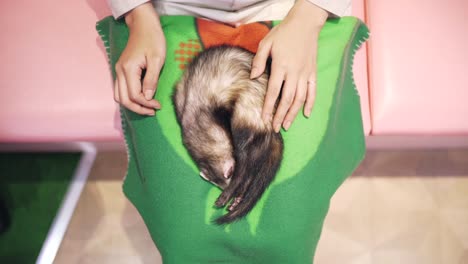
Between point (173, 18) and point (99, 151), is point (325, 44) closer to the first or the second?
point (173, 18)

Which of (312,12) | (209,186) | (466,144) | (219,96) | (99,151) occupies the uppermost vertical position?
(312,12)

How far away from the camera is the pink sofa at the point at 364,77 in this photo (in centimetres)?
83

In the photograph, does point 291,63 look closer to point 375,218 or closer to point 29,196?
point 375,218

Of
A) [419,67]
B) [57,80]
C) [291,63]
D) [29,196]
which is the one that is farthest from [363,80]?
[29,196]

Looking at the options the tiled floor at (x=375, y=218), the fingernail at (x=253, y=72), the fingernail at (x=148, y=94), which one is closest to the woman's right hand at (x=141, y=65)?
the fingernail at (x=148, y=94)

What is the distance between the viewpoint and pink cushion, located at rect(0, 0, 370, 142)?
0.85m

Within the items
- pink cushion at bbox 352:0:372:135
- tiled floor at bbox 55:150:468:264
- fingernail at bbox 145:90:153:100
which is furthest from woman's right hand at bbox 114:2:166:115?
tiled floor at bbox 55:150:468:264

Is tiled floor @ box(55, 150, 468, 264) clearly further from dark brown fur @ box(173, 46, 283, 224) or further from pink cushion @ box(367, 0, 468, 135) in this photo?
dark brown fur @ box(173, 46, 283, 224)

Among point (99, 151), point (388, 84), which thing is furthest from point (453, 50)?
point (99, 151)

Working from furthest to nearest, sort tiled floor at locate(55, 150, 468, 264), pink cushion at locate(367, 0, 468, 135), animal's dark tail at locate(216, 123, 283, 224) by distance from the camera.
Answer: tiled floor at locate(55, 150, 468, 264) < pink cushion at locate(367, 0, 468, 135) < animal's dark tail at locate(216, 123, 283, 224)

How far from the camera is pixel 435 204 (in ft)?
3.94

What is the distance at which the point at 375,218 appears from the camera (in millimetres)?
1187

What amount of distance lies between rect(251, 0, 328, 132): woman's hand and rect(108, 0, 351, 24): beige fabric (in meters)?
0.06

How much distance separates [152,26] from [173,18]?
6cm
